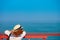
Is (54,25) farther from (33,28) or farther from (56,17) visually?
(33,28)

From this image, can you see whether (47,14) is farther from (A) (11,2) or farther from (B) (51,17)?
(A) (11,2)

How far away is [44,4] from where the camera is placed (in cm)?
244

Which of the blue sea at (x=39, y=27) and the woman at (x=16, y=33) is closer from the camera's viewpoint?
the woman at (x=16, y=33)

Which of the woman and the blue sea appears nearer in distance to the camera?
the woman

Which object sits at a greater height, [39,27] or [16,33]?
[39,27]

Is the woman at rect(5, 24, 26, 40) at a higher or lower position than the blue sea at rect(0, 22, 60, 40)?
Answer: lower

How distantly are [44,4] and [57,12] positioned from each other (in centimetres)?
27

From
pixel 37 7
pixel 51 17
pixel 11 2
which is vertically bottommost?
pixel 51 17

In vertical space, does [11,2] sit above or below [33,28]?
above

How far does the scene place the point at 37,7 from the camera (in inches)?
96.3

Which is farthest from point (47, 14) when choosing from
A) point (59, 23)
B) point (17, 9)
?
point (17, 9)

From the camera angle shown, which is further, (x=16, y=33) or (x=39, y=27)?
(x=39, y=27)

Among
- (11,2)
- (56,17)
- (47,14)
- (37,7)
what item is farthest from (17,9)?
(56,17)

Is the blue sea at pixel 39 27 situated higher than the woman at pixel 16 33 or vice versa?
the blue sea at pixel 39 27
